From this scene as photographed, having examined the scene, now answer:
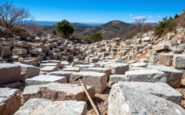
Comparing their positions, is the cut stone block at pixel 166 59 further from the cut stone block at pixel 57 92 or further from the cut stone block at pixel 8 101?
the cut stone block at pixel 8 101

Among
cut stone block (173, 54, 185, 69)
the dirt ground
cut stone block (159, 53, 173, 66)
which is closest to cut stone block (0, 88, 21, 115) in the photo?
the dirt ground

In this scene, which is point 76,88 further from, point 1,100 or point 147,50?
point 147,50

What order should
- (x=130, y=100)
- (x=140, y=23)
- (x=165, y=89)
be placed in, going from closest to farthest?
(x=130, y=100)
(x=165, y=89)
(x=140, y=23)

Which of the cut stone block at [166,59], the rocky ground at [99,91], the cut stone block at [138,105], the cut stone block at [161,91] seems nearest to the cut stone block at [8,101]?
the rocky ground at [99,91]

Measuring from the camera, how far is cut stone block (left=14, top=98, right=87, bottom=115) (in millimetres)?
3161

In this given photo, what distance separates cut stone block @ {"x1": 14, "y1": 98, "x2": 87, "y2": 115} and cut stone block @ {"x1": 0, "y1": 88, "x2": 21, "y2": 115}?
0.54m

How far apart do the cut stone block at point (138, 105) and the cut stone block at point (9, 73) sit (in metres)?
3.59

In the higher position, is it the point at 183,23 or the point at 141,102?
the point at 183,23

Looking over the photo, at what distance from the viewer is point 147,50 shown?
46.0 feet

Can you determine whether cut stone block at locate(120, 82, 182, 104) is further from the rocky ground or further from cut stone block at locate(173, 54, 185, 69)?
cut stone block at locate(173, 54, 185, 69)

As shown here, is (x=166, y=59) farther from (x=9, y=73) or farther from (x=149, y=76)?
(x=9, y=73)

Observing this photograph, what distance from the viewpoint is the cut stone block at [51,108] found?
316 cm

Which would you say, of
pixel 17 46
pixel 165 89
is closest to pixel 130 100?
pixel 165 89

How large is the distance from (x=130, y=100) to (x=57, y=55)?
12.0m
